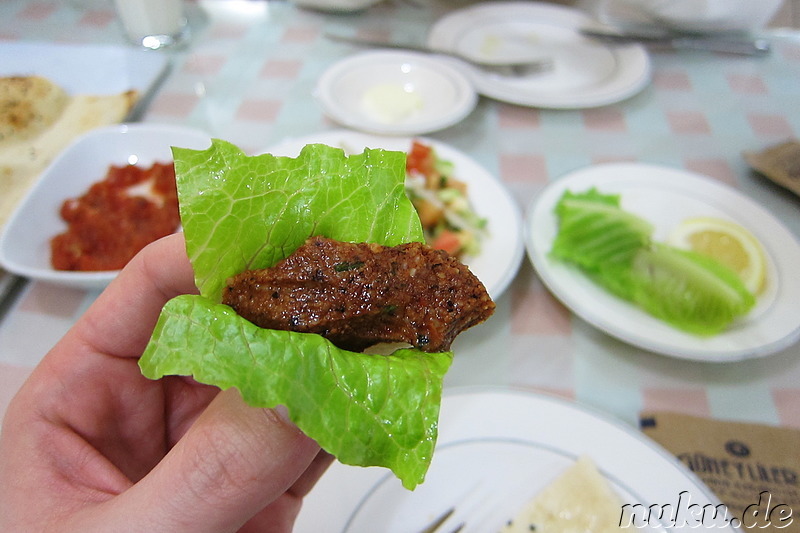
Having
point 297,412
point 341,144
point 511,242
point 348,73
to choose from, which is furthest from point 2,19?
point 297,412

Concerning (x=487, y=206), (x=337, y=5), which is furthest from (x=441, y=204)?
(x=337, y=5)

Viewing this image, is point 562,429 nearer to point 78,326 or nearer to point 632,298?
point 632,298

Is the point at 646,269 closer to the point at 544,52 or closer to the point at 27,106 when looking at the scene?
the point at 544,52

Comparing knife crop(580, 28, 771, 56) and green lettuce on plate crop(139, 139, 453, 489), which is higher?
green lettuce on plate crop(139, 139, 453, 489)

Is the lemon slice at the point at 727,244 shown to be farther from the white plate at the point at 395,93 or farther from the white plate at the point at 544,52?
the white plate at the point at 395,93

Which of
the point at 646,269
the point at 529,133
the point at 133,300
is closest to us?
the point at 133,300

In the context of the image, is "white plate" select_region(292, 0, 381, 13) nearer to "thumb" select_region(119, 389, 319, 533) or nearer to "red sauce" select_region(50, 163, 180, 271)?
"red sauce" select_region(50, 163, 180, 271)

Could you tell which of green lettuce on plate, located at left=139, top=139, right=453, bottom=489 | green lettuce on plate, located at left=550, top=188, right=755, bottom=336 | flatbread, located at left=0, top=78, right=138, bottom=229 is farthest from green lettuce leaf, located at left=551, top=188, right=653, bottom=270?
flatbread, located at left=0, top=78, right=138, bottom=229
